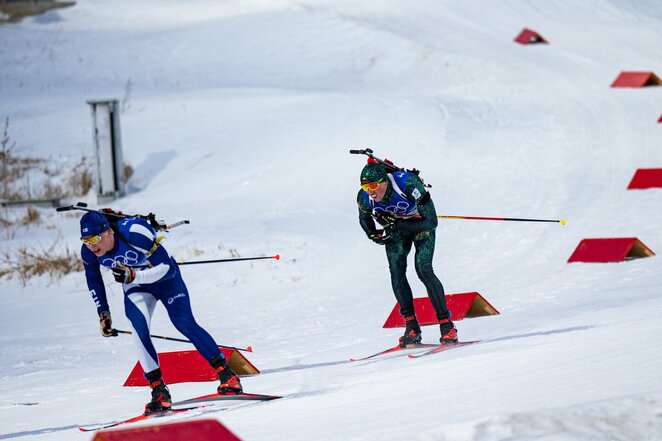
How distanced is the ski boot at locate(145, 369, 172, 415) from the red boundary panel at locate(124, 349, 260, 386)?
158 cm

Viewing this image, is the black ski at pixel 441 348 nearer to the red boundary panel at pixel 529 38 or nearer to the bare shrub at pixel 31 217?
the bare shrub at pixel 31 217

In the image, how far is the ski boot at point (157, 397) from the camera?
7.75 meters

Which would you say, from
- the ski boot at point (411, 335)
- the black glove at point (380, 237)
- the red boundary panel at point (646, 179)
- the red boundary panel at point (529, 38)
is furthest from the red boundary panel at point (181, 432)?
the red boundary panel at point (529, 38)

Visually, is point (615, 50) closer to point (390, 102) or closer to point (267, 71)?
point (390, 102)

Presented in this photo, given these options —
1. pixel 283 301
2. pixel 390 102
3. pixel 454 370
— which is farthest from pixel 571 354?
pixel 390 102

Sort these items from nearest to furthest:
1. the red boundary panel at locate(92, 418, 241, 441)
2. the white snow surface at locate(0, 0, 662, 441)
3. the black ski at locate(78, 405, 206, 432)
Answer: the red boundary panel at locate(92, 418, 241, 441), the white snow surface at locate(0, 0, 662, 441), the black ski at locate(78, 405, 206, 432)

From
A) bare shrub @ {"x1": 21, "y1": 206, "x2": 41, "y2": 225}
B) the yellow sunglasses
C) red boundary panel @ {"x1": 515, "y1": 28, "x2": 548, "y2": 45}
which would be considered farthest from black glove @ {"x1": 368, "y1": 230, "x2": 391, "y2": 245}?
red boundary panel @ {"x1": 515, "y1": 28, "x2": 548, "y2": 45}

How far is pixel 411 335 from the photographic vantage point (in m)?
9.38

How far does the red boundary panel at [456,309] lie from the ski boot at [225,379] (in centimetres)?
289

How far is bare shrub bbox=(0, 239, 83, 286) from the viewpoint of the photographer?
14633mm

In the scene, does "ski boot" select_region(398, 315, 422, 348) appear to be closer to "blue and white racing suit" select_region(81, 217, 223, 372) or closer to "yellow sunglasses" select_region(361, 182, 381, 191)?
"yellow sunglasses" select_region(361, 182, 381, 191)

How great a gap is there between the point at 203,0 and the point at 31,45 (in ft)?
17.4

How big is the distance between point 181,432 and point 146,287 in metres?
2.49

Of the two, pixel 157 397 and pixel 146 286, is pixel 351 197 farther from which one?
pixel 157 397
